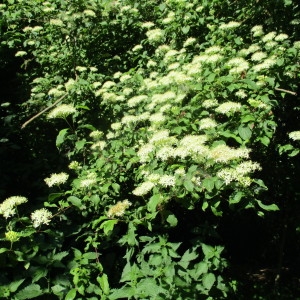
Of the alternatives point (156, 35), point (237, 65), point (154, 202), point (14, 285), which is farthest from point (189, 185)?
point (156, 35)

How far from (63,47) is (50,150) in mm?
1489

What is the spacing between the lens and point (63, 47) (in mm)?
4539

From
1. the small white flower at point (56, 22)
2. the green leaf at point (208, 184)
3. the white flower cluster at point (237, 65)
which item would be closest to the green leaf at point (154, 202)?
the green leaf at point (208, 184)

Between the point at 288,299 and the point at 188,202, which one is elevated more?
the point at 188,202

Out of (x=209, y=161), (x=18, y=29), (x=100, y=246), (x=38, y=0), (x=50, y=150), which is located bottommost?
(x=50, y=150)

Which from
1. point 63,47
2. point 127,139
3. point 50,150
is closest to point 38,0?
point 63,47

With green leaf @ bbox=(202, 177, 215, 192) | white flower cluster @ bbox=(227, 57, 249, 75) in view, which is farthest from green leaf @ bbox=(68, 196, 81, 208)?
white flower cluster @ bbox=(227, 57, 249, 75)

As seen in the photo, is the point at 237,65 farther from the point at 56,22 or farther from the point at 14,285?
→ the point at 56,22

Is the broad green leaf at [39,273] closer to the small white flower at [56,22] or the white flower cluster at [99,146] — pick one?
the white flower cluster at [99,146]

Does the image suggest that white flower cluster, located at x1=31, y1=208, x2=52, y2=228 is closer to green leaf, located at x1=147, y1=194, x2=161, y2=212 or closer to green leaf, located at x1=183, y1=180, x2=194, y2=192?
green leaf, located at x1=147, y1=194, x2=161, y2=212

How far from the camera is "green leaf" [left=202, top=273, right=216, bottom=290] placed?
6.17 feet

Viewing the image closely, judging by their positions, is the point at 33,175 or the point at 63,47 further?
the point at 63,47

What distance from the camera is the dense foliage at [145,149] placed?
6.37 feet

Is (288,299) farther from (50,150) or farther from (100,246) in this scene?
(50,150)
